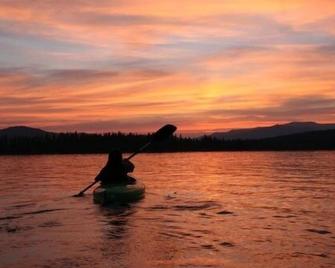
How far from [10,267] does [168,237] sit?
4744 mm

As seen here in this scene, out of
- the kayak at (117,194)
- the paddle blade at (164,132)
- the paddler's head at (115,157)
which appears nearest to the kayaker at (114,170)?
the paddler's head at (115,157)

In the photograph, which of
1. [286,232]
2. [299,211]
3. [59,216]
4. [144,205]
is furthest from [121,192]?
[286,232]

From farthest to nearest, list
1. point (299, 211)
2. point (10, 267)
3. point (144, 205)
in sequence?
point (144, 205), point (299, 211), point (10, 267)

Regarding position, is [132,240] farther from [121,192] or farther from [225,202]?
[225,202]

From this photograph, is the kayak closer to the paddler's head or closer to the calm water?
the calm water

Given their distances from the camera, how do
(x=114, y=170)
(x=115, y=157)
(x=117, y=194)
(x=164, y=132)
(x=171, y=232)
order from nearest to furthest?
(x=171, y=232) → (x=117, y=194) → (x=115, y=157) → (x=114, y=170) → (x=164, y=132)

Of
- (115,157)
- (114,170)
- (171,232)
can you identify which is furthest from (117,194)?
(171,232)

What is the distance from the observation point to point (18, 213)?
65.3ft

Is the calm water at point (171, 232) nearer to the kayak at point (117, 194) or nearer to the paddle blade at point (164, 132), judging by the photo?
the kayak at point (117, 194)

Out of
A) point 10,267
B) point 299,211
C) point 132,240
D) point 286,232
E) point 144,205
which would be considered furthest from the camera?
point 144,205

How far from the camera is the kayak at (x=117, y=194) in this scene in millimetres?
21672

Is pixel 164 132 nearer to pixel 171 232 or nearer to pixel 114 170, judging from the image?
pixel 114 170

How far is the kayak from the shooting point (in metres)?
21.7

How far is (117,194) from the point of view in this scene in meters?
22.0
